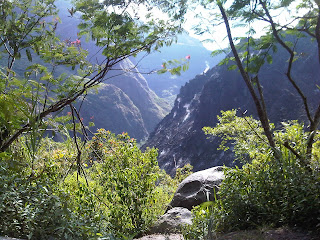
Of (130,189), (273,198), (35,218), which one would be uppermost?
(130,189)

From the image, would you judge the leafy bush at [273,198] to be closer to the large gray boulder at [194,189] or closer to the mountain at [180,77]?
the large gray boulder at [194,189]

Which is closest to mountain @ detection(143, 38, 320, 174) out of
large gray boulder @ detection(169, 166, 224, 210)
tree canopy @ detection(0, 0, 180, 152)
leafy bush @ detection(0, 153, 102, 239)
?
large gray boulder @ detection(169, 166, 224, 210)

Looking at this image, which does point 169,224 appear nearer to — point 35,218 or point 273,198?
point 273,198

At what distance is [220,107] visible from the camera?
202 feet

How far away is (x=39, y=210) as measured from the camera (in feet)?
5.74

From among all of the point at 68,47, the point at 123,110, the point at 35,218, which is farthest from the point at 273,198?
the point at 123,110

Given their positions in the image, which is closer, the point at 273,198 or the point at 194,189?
the point at 273,198

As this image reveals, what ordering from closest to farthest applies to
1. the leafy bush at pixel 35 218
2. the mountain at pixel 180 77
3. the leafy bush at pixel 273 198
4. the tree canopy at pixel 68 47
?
1. the leafy bush at pixel 35 218
2. the leafy bush at pixel 273 198
3. the tree canopy at pixel 68 47
4. the mountain at pixel 180 77

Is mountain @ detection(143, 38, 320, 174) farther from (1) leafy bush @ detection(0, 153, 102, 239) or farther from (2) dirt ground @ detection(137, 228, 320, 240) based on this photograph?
(1) leafy bush @ detection(0, 153, 102, 239)

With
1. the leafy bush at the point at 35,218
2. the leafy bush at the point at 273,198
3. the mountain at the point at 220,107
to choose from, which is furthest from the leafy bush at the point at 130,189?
the mountain at the point at 220,107

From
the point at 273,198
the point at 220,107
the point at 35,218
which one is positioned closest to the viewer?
the point at 35,218

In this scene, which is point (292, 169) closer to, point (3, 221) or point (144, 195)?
point (144, 195)

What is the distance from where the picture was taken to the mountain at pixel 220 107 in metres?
48.5

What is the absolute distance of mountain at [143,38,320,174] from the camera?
48.5 meters
